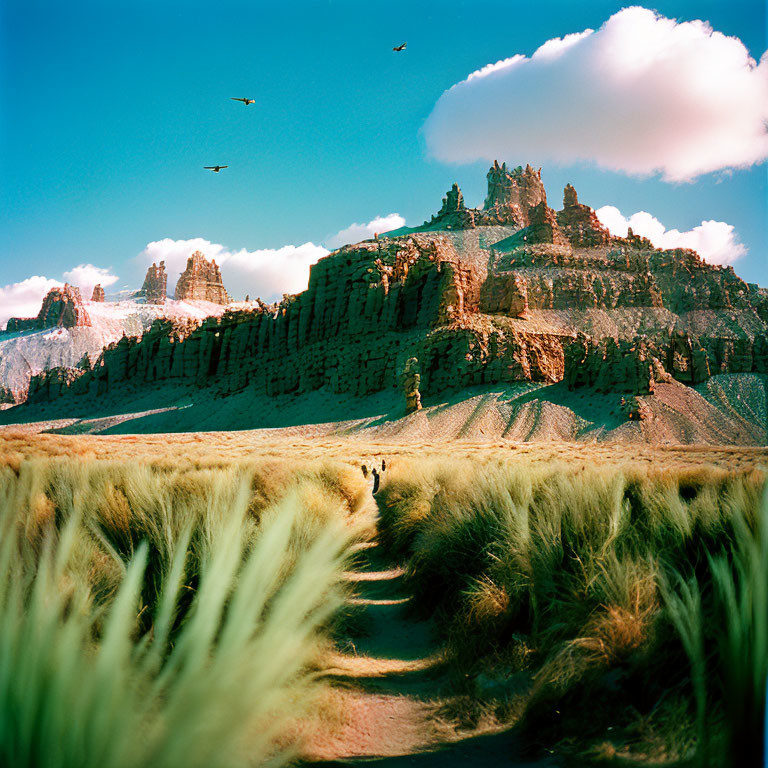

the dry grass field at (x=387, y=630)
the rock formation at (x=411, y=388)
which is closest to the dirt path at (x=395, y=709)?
the dry grass field at (x=387, y=630)

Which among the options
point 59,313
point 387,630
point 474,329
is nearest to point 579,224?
point 474,329

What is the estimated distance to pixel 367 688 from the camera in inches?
131

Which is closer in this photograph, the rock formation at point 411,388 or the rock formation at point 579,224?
the rock formation at point 411,388

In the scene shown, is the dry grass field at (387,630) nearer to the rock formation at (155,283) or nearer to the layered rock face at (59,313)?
the layered rock face at (59,313)

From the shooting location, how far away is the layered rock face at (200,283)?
582 feet

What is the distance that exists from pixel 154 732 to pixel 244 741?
204mm

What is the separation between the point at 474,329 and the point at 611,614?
54.6m

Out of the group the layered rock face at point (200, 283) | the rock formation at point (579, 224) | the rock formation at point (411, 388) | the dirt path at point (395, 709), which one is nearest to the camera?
the dirt path at point (395, 709)

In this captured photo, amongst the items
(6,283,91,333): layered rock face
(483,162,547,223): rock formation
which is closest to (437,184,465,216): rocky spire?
(483,162,547,223): rock formation

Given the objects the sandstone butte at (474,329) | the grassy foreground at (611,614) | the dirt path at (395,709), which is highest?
the sandstone butte at (474,329)

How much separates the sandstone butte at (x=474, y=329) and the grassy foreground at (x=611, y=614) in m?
43.6

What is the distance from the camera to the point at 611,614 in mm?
2674

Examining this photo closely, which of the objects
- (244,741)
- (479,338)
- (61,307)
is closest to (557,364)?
(479,338)

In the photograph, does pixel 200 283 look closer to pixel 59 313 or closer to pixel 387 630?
pixel 59 313
